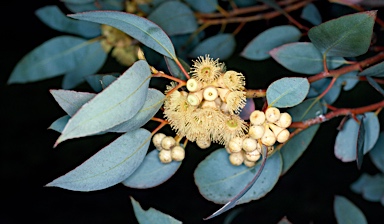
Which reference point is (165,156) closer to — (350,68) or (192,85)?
(192,85)

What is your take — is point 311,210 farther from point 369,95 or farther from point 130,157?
point 130,157

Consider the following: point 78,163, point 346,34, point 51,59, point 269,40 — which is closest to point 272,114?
point 346,34

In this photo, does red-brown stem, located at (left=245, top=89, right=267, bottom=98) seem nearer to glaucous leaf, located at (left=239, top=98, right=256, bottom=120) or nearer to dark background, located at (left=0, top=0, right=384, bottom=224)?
glaucous leaf, located at (left=239, top=98, right=256, bottom=120)

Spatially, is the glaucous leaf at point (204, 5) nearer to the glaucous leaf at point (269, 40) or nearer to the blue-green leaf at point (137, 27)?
the glaucous leaf at point (269, 40)

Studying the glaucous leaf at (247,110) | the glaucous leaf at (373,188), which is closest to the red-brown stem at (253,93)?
the glaucous leaf at (247,110)

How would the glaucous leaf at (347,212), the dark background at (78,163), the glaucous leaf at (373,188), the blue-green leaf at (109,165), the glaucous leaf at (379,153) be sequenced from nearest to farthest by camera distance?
the blue-green leaf at (109,165)
the glaucous leaf at (347,212)
the glaucous leaf at (379,153)
the glaucous leaf at (373,188)
the dark background at (78,163)

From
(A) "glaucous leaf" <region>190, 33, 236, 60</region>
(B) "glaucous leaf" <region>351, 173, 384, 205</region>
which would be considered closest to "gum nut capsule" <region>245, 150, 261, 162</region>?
(A) "glaucous leaf" <region>190, 33, 236, 60</region>

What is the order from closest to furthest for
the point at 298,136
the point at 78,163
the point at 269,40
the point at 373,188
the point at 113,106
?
1. the point at 113,106
2. the point at 298,136
3. the point at 269,40
4. the point at 373,188
5. the point at 78,163

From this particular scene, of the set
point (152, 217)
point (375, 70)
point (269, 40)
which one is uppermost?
point (269, 40)
